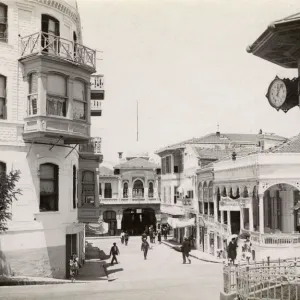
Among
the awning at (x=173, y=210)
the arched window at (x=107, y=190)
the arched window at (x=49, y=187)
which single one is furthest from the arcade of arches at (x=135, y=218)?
the arched window at (x=49, y=187)

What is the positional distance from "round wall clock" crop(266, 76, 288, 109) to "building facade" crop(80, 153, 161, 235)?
2103 inches

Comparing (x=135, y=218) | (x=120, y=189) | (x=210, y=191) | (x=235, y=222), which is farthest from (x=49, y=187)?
(x=135, y=218)

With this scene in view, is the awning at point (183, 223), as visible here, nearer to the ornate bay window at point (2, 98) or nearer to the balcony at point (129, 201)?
the balcony at point (129, 201)

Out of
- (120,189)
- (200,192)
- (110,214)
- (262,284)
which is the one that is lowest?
(110,214)

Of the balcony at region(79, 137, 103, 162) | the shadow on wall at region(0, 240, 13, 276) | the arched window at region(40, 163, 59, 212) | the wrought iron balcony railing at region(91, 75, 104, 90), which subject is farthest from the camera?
the balcony at region(79, 137, 103, 162)

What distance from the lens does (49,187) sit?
2233 cm

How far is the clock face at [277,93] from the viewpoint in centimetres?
1137

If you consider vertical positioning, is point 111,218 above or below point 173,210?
below

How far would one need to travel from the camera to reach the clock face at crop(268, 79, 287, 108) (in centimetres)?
1137

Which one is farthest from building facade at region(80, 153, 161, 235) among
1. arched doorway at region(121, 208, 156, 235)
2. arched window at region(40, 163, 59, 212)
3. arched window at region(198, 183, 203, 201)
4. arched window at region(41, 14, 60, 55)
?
arched window at region(41, 14, 60, 55)

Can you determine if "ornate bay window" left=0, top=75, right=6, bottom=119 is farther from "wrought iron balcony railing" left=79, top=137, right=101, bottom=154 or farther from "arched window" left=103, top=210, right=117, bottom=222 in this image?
"arched window" left=103, top=210, right=117, bottom=222

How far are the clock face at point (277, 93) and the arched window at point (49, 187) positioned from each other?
12669mm

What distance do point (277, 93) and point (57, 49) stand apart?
41.1 ft

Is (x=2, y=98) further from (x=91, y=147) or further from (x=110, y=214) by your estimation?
(x=110, y=214)
